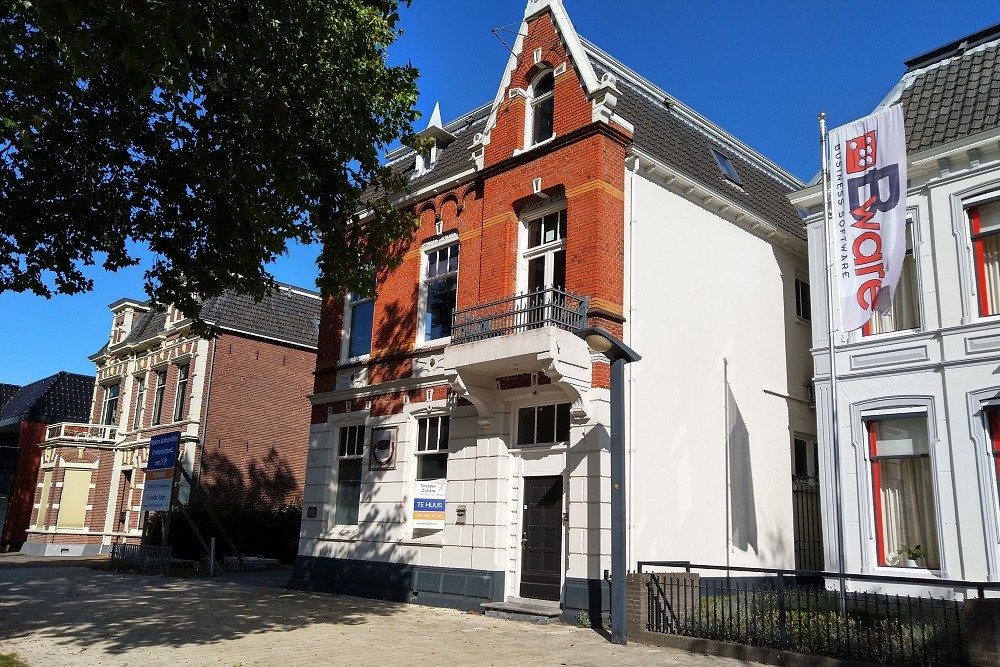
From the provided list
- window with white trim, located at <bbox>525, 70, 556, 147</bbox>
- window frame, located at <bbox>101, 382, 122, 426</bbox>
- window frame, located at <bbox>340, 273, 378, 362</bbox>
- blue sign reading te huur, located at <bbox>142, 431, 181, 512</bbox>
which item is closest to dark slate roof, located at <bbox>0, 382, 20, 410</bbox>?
window frame, located at <bbox>101, 382, 122, 426</bbox>

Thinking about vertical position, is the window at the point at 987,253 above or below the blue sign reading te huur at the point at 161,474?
above

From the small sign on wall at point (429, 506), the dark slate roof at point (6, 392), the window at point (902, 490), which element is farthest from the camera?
the dark slate roof at point (6, 392)

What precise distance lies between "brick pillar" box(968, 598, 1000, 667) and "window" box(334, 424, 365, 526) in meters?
12.9

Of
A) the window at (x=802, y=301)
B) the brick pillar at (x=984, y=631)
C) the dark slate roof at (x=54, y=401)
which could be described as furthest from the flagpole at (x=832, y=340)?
the dark slate roof at (x=54, y=401)

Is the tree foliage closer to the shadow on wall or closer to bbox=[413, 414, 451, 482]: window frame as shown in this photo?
bbox=[413, 414, 451, 482]: window frame

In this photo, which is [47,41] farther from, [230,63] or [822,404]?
[822,404]

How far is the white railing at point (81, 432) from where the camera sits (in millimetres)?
33031

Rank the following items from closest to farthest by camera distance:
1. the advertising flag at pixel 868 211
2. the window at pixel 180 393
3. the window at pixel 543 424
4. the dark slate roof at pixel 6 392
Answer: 1. the advertising flag at pixel 868 211
2. the window at pixel 543 424
3. the window at pixel 180 393
4. the dark slate roof at pixel 6 392

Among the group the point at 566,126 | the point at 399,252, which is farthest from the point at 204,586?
the point at 566,126

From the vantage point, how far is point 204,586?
18359mm

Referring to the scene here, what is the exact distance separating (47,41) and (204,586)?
12550 mm

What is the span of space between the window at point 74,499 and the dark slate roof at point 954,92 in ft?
105

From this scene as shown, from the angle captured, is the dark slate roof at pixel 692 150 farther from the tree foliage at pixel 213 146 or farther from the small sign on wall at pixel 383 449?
the small sign on wall at pixel 383 449

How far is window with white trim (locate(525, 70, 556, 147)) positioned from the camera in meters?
16.5
